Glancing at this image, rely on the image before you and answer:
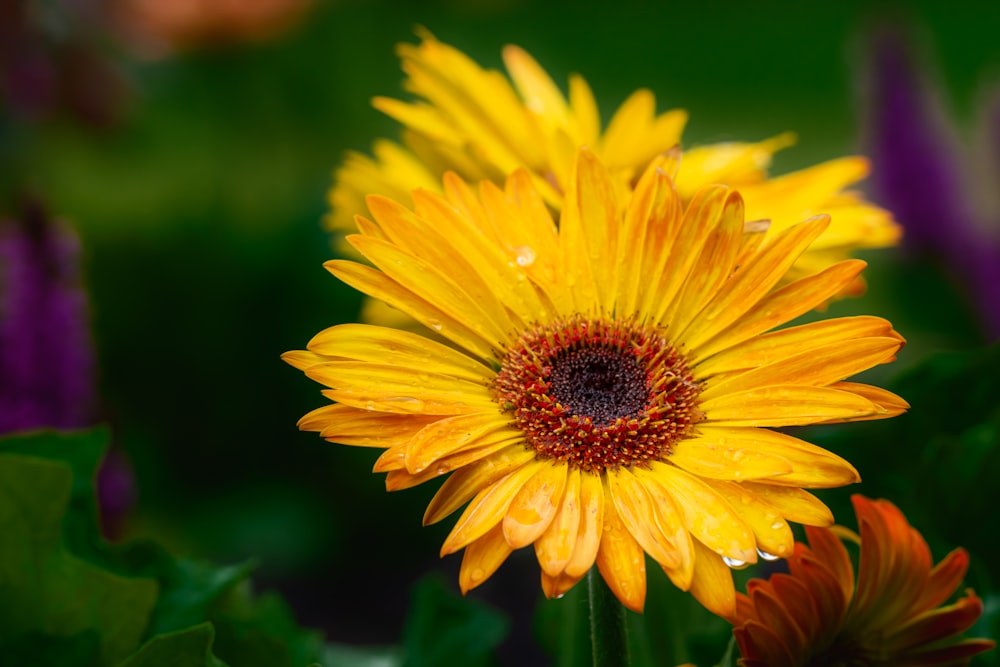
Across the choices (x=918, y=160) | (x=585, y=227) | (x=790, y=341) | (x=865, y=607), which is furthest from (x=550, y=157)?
(x=918, y=160)

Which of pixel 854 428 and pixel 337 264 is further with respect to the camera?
pixel 854 428

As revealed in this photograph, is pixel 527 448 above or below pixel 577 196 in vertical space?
below

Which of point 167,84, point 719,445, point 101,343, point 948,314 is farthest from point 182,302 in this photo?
point 719,445

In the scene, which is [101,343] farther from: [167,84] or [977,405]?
[977,405]

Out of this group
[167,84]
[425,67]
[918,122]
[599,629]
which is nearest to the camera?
[599,629]

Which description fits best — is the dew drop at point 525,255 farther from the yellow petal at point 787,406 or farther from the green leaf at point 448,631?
the green leaf at point 448,631
